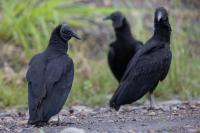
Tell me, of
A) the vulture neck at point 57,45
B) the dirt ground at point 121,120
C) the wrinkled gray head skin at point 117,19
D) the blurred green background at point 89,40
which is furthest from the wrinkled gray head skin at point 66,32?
the wrinkled gray head skin at point 117,19

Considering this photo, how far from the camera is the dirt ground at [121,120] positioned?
6.44m

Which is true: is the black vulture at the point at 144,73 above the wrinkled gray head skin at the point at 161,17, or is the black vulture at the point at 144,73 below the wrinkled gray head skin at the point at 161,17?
below

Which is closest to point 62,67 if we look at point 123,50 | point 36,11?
point 123,50

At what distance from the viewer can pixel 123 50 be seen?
9.50 m

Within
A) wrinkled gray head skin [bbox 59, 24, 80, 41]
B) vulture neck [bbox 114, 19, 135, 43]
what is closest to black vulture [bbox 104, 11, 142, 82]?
vulture neck [bbox 114, 19, 135, 43]

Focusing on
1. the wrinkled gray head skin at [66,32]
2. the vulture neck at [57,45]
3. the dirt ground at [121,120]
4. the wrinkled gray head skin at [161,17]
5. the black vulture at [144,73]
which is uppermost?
the wrinkled gray head skin at [161,17]

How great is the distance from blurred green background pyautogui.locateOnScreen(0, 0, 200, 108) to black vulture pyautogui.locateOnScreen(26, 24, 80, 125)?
94.0 inches

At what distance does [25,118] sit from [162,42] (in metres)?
1.61

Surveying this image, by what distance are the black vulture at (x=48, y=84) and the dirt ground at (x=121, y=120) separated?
0.49 ft

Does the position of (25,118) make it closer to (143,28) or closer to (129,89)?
(129,89)

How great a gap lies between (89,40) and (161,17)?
3.23 metres

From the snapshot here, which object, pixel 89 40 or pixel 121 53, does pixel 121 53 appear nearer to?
pixel 121 53

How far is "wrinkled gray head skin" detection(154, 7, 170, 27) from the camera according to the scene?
8.09m

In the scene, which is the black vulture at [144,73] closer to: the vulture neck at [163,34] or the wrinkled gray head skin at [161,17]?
the vulture neck at [163,34]
